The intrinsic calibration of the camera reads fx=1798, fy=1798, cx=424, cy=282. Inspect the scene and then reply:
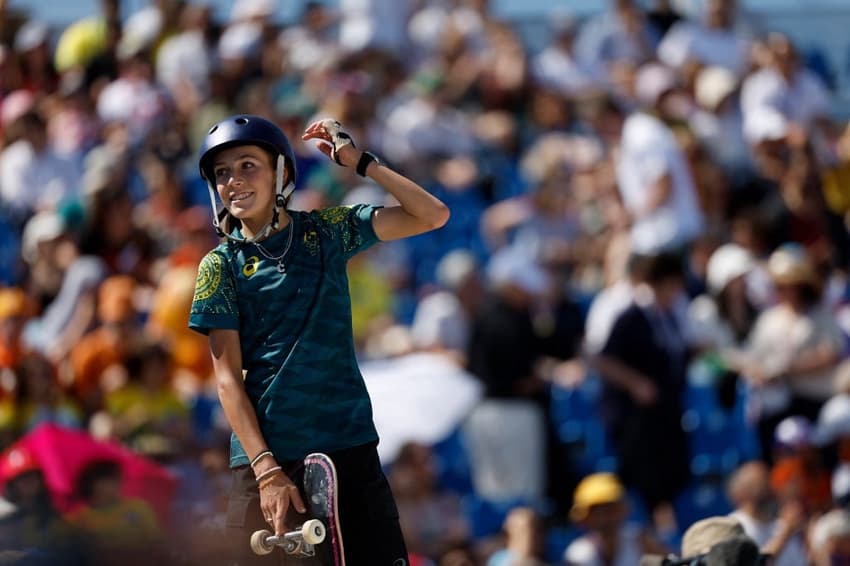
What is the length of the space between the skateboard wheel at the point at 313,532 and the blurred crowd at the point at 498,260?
2.05 meters

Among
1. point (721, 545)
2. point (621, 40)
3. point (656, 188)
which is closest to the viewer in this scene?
point (721, 545)

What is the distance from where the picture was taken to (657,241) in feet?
40.6

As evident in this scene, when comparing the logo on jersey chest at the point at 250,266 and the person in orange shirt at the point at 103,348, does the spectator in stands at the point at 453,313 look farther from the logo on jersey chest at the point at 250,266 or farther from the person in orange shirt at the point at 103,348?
the logo on jersey chest at the point at 250,266

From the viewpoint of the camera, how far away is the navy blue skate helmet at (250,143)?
5609 millimetres

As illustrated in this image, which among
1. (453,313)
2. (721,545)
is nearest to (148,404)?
(453,313)

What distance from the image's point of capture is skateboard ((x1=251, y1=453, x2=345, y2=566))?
17.5ft

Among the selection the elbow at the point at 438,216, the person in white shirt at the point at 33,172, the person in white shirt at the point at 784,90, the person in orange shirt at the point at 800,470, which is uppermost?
the person in white shirt at the point at 33,172

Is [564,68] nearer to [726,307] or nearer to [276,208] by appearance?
[726,307]

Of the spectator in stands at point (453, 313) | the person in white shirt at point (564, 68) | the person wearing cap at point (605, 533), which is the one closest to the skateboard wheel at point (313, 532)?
the person wearing cap at point (605, 533)

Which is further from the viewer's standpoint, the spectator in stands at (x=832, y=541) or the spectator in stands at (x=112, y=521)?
the spectator in stands at (x=832, y=541)

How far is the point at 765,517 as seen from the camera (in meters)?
9.91

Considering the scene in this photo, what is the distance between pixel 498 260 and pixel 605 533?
3062 mm

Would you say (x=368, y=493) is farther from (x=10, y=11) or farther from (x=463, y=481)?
(x=10, y=11)

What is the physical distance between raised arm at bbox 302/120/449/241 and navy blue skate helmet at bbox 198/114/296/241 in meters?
0.10
